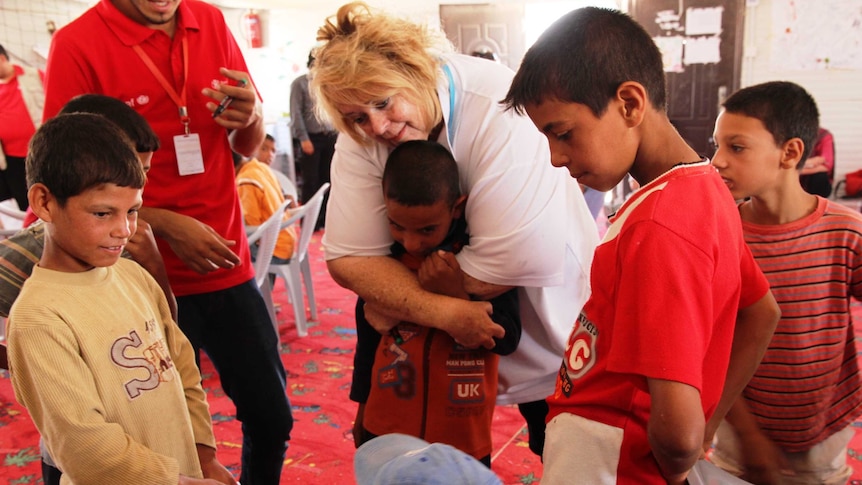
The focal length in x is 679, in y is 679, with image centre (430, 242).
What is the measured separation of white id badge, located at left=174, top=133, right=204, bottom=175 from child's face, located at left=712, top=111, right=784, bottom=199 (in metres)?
1.23

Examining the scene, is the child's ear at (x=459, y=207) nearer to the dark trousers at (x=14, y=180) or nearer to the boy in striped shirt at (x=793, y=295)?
the boy in striped shirt at (x=793, y=295)

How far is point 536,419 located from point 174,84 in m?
1.24

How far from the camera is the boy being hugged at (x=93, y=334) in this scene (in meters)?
1.06

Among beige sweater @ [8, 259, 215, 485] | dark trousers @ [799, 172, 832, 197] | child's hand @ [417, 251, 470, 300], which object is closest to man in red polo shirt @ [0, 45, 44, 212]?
beige sweater @ [8, 259, 215, 485]

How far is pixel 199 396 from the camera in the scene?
A: 4.50ft

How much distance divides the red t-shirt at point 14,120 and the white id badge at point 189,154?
15.0 ft

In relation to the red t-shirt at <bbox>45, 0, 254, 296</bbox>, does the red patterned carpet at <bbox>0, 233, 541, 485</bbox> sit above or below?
below

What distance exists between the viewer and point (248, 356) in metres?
1.75

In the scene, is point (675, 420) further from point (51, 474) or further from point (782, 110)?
point (51, 474)

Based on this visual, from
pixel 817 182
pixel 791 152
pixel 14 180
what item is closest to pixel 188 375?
pixel 791 152

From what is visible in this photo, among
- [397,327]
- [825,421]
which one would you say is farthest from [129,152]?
[825,421]

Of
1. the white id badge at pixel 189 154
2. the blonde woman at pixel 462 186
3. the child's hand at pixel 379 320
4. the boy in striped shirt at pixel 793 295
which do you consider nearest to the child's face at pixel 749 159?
the boy in striped shirt at pixel 793 295

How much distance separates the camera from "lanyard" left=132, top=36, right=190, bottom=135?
5.35ft

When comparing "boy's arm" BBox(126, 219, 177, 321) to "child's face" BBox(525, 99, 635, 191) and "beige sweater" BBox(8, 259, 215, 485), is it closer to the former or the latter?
"beige sweater" BBox(8, 259, 215, 485)
